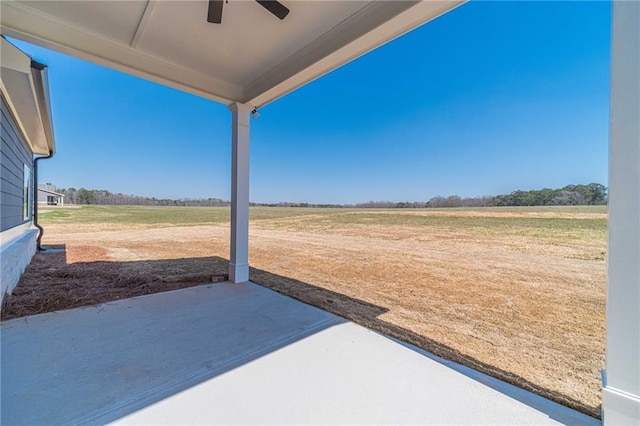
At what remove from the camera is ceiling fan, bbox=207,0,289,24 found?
68.0 inches

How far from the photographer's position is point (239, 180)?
3.51m

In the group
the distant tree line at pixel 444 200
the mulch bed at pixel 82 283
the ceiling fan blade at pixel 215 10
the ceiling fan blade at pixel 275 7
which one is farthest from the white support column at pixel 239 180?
the distant tree line at pixel 444 200

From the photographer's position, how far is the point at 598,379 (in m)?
1.70

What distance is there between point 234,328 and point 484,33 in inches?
452

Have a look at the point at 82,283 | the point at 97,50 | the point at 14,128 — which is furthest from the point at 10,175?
the point at 97,50

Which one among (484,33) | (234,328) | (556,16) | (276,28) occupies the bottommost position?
(234,328)

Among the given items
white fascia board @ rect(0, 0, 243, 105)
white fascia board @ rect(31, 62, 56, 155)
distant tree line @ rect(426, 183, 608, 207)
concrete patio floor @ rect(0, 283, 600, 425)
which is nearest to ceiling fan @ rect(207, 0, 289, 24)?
white fascia board @ rect(0, 0, 243, 105)

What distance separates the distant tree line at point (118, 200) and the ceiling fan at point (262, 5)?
28.4 metres

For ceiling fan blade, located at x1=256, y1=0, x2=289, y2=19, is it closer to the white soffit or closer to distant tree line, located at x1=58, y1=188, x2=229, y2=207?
the white soffit

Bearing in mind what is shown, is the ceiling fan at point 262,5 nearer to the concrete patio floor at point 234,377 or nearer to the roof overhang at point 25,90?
the roof overhang at point 25,90

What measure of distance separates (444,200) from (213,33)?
25.1m

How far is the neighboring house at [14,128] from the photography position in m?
2.54

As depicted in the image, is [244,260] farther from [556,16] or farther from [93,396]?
[556,16]

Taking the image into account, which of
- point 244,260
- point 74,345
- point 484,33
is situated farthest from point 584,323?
point 484,33
